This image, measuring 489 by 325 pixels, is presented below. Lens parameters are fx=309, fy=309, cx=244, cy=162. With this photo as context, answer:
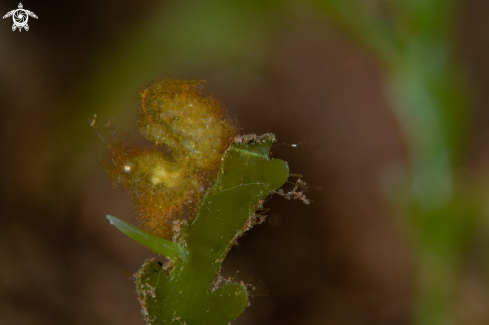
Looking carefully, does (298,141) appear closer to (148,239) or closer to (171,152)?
(171,152)

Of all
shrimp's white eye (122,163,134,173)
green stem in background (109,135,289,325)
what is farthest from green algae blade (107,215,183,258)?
shrimp's white eye (122,163,134,173)

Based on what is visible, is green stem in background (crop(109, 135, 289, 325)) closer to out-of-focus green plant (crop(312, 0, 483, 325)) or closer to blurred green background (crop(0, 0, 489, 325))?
blurred green background (crop(0, 0, 489, 325))

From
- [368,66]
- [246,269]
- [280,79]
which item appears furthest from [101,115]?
[368,66]

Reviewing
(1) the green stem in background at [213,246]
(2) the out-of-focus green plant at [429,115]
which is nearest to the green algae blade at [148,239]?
(1) the green stem in background at [213,246]

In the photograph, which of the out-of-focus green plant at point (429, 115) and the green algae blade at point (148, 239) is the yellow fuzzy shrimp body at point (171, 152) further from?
the out-of-focus green plant at point (429, 115)

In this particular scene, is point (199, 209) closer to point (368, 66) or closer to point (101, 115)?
point (101, 115)

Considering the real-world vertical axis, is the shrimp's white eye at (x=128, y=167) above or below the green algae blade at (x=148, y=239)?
above
